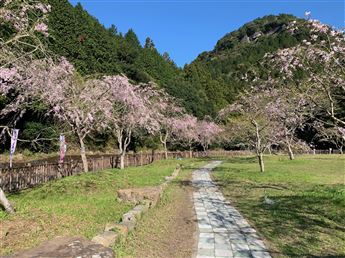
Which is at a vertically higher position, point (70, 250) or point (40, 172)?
point (40, 172)

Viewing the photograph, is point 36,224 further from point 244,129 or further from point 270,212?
point 244,129

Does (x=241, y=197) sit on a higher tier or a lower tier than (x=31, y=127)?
lower

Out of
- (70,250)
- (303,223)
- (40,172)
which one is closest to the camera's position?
(70,250)

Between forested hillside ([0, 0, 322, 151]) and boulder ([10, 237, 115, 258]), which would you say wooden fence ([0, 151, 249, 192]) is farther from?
boulder ([10, 237, 115, 258])

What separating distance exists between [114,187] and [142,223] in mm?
7454

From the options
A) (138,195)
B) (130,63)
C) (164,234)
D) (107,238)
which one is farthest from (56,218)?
(130,63)

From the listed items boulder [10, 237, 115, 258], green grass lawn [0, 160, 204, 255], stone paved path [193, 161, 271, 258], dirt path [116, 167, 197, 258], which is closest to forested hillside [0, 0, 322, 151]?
stone paved path [193, 161, 271, 258]

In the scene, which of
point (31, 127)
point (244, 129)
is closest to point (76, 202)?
point (244, 129)

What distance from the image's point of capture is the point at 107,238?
21.7ft

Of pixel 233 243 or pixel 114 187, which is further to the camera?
pixel 114 187

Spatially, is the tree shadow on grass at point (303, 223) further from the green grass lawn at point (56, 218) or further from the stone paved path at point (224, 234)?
the green grass lawn at point (56, 218)

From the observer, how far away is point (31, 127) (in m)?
39.1

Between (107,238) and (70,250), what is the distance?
72.5 inches

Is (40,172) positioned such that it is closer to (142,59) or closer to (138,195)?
(138,195)
